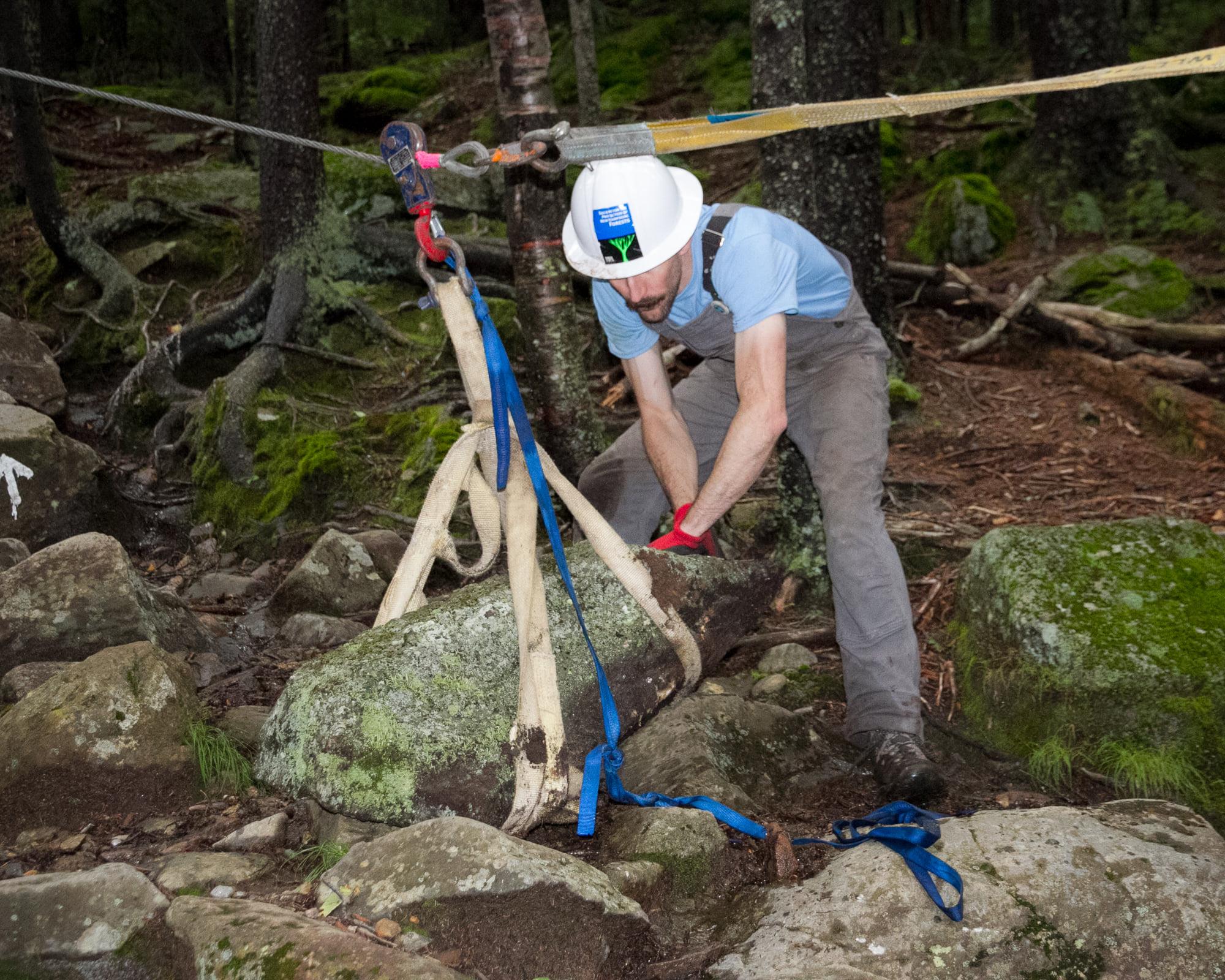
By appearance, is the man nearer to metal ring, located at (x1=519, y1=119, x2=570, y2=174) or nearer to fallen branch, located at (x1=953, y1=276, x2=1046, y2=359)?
metal ring, located at (x1=519, y1=119, x2=570, y2=174)

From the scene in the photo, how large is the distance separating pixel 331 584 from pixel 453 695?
183 cm

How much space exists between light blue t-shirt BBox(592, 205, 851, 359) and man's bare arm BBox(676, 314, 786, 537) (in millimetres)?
58

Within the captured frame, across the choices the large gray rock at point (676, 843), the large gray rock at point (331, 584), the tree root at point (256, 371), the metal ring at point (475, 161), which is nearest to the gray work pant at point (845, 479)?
the large gray rock at point (676, 843)

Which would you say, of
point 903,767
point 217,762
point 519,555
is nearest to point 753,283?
point 519,555

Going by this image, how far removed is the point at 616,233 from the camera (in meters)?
3.30

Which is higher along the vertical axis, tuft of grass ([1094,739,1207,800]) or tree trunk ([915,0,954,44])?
tree trunk ([915,0,954,44])

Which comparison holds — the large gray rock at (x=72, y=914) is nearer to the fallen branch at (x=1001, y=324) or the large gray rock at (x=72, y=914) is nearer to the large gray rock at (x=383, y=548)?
the large gray rock at (x=383, y=548)

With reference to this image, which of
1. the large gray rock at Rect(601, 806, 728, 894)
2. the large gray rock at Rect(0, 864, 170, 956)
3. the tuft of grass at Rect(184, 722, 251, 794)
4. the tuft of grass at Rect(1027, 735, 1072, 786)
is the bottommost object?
the tuft of grass at Rect(1027, 735, 1072, 786)

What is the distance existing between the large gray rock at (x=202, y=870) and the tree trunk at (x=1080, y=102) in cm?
997

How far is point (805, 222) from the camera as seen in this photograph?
457 cm

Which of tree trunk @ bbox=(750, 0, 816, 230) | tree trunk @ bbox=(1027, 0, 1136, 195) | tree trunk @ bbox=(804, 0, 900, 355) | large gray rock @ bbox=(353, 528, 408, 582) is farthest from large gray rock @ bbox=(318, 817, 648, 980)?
tree trunk @ bbox=(1027, 0, 1136, 195)

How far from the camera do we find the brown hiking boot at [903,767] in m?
3.33

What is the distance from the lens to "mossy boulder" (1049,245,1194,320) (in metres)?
7.85

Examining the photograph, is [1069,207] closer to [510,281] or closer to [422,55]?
[510,281]
